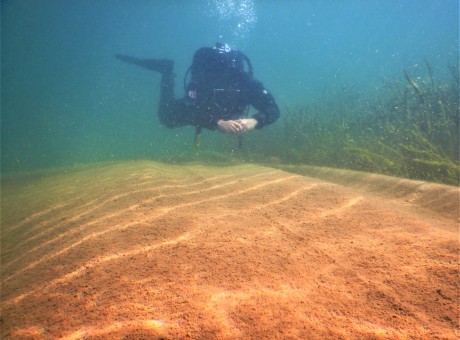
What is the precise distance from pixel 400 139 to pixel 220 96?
4.91 metres

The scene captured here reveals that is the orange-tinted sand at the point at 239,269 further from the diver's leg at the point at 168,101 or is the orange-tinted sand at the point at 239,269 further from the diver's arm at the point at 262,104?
the diver's leg at the point at 168,101

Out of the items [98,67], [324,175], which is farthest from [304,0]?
[324,175]

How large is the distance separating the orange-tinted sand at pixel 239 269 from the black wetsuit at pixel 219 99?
12.3ft

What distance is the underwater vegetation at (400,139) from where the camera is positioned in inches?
185

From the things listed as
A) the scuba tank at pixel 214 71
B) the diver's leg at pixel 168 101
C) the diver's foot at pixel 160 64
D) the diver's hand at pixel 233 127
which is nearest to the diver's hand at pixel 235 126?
the diver's hand at pixel 233 127

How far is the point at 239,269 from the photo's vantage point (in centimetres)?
150

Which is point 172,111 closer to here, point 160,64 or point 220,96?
point 220,96

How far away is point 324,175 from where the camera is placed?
4629mm

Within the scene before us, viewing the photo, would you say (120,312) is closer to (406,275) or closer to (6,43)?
(406,275)

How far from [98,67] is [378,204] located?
306 ft

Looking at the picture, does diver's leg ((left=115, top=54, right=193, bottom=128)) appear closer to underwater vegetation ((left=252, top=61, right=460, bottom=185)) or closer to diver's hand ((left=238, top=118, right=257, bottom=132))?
diver's hand ((left=238, top=118, right=257, bottom=132))

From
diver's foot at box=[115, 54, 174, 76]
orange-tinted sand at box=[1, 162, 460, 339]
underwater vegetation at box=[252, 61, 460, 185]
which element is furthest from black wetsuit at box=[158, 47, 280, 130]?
orange-tinted sand at box=[1, 162, 460, 339]

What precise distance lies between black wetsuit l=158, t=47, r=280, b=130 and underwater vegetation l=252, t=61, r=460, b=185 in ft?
7.02

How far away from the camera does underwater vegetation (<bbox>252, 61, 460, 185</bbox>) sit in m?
4.70
